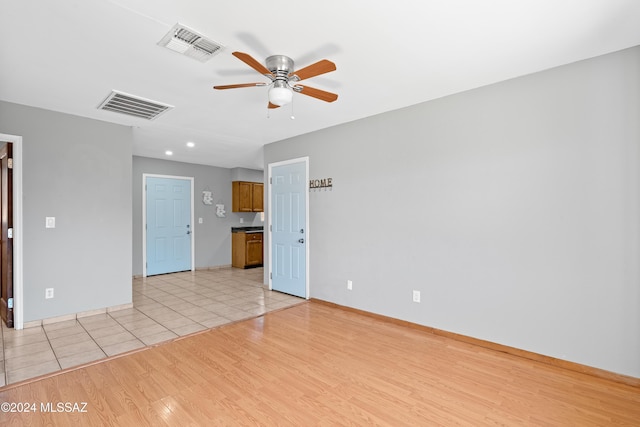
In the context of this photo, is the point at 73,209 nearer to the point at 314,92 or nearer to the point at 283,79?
the point at 283,79

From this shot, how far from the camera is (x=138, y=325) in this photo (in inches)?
142

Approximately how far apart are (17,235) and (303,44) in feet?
12.5

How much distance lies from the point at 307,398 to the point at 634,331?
2548 millimetres

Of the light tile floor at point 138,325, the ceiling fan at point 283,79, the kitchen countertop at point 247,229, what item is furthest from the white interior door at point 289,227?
the kitchen countertop at point 247,229

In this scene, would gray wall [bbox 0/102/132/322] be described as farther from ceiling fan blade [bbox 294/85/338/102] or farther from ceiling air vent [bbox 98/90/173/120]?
ceiling fan blade [bbox 294/85/338/102]

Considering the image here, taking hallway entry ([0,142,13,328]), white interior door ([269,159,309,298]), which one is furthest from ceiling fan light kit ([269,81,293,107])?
hallway entry ([0,142,13,328])

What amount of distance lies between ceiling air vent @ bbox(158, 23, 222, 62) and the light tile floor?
2.76 m

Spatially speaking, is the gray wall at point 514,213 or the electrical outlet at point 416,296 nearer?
the gray wall at point 514,213

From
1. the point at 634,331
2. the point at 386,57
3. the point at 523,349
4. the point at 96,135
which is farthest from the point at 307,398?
the point at 96,135

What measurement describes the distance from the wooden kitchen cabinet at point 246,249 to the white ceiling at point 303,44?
4.37m

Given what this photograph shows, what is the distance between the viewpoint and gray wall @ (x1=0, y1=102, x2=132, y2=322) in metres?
3.54

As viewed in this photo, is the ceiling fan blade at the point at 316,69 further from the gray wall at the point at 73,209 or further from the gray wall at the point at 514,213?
the gray wall at the point at 73,209

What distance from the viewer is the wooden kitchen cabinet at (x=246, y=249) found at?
24.5 feet

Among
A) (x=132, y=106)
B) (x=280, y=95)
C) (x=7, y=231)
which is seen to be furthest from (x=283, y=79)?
(x=7, y=231)
